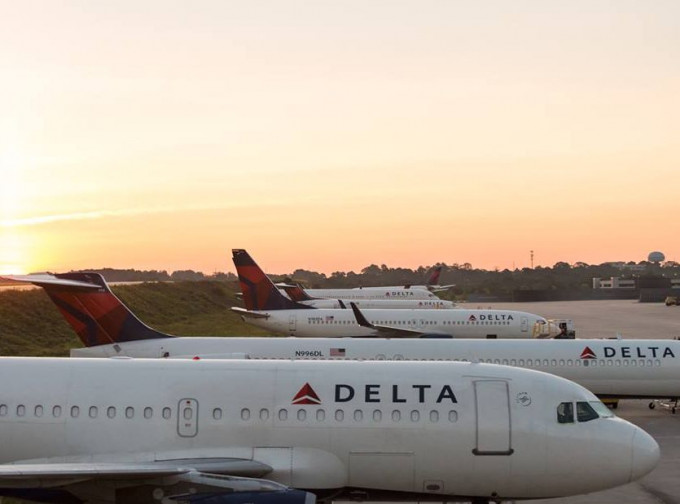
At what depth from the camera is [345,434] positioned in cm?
1614

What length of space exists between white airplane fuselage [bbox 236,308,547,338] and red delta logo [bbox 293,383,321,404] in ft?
127

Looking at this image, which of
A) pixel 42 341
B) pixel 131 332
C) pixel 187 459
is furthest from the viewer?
pixel 42 341

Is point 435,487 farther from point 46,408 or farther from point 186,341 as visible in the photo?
point 186,341

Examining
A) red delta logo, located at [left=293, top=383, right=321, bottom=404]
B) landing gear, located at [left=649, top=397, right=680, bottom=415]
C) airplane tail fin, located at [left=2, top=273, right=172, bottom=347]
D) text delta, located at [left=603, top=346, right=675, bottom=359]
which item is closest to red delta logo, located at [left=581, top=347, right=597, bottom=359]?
text delta, located at [left=603, top=346, right=675, bottom=359]

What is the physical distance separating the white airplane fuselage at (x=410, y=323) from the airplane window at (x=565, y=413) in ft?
126

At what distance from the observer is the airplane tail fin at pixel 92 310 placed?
28586 mm

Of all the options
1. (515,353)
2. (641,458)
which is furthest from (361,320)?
(641,458)

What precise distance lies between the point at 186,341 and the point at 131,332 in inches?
89.5

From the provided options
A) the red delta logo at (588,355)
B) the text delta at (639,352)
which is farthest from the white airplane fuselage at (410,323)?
the red delta logo at (588,355)

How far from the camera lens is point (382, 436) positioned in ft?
52.9

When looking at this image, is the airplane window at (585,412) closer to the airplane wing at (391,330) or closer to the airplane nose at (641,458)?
the airplane nose at (641,458)

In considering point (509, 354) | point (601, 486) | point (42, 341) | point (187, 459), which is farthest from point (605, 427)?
point (42, 341)

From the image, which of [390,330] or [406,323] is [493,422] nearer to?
[390,330]

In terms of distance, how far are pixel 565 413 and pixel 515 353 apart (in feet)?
53.1
